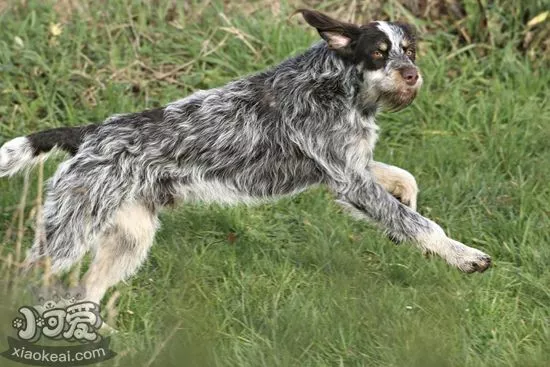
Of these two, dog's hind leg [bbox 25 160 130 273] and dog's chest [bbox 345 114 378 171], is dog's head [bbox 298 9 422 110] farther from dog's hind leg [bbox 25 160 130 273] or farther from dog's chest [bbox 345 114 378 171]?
dog's hind leg [bbox 25 160 130 273]

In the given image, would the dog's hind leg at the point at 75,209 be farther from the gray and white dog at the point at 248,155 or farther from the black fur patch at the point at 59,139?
the black fur patch at the point at 59,139

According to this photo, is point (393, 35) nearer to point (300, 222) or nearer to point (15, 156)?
point (300, 222)

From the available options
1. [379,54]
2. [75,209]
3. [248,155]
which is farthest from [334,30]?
[75,209]

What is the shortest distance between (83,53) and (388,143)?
2455 mm

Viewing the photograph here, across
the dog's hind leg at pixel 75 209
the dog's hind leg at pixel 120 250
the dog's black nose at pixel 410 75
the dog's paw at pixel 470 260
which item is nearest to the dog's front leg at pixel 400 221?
the dog's paw at pixel 470 260

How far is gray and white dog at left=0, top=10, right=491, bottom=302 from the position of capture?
645cm

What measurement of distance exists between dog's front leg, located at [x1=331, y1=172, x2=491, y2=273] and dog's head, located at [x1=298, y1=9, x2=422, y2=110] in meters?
0.48

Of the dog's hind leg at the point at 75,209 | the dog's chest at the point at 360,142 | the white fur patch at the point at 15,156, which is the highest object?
the dog's chest at the point at 360,142

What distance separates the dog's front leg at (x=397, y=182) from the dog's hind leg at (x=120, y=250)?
1351 millimetres

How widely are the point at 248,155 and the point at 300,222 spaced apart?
1031 mm

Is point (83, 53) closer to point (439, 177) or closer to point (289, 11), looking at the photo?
point (289, 11)

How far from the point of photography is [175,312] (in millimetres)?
5766

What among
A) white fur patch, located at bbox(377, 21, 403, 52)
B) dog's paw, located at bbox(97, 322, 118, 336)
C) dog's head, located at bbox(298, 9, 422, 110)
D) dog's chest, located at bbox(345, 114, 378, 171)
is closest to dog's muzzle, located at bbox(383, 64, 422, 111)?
dog's head, located at bbox(298, 9, 422, 110)

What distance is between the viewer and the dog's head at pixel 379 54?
6.54m
